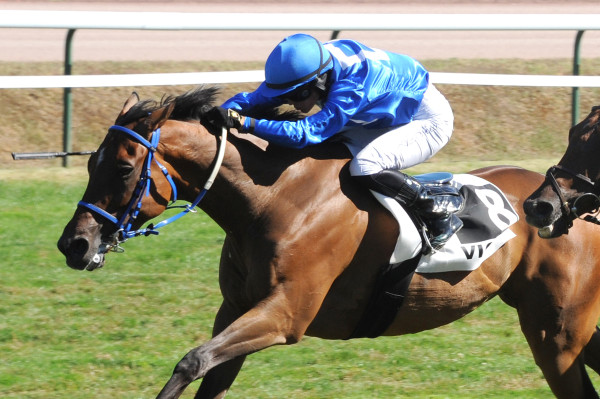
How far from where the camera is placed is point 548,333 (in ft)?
17.0

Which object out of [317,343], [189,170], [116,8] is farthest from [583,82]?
[116,8]

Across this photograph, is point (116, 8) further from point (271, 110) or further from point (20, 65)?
point (271, 110)

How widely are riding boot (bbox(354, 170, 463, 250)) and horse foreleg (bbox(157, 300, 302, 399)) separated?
0.73 m

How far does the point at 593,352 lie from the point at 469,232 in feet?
3.11

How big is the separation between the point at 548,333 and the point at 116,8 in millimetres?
11794

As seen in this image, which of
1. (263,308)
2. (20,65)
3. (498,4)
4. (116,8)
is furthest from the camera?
(498,4)

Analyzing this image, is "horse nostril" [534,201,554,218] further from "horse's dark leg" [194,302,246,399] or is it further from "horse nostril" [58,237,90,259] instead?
"horse nostril" [58,237,90,259]

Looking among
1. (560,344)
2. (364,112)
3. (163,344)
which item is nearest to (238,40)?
(163,344)

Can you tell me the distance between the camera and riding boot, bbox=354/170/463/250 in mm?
4824

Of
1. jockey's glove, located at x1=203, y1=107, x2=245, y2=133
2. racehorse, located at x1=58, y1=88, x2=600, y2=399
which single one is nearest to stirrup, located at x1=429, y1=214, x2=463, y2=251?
racehorse, located at x1=58, y1=88, x2=600, y2=399

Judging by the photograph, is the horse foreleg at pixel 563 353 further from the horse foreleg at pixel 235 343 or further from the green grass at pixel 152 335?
the horse foreleg at pixel 235 343

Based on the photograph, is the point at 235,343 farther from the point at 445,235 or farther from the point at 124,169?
the point at 445,235

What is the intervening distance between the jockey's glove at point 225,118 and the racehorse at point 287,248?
2.6 inches

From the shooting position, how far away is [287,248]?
15.3ft
